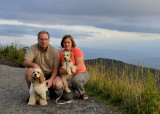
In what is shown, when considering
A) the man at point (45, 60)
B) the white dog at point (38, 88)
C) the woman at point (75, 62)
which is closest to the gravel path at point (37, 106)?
the white dog at point (38, 88)

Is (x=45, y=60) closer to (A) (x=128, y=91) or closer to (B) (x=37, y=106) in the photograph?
(B) (x=37, y=106)

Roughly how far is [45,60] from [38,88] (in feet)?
3.09

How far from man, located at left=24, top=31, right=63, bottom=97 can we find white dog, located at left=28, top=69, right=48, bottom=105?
1.27ft

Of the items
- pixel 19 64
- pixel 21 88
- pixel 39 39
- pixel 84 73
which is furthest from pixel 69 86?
pixel 19 64

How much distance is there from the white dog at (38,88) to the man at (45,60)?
388 millimetres

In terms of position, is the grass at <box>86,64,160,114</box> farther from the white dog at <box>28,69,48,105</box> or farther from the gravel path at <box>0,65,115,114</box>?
the white dog at <box>28,69,48,105</box>

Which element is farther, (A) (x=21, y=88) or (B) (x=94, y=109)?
(A) (x=21, y=88)

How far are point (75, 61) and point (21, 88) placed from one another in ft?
8.93

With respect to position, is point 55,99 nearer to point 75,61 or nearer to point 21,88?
point 75,61

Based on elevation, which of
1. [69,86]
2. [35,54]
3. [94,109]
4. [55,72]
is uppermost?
[35,54]

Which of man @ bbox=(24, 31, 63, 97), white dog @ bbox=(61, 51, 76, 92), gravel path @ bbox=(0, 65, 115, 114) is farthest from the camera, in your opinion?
man @ bbox=(24, 31, 63, 97)

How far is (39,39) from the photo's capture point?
19.2 ft

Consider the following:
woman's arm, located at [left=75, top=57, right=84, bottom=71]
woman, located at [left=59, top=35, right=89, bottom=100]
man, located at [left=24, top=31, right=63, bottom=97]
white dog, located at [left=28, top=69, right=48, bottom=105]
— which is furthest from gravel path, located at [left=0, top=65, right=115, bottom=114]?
woman's arm, located at [left=75, top=57, right=84, bottom=71]

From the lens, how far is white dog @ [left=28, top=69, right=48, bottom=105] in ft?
16.8
